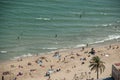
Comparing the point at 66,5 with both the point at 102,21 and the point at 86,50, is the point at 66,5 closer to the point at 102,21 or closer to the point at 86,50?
the point at 102,21

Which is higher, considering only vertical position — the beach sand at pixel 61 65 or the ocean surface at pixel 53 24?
the ocean surface at pixel 53 24

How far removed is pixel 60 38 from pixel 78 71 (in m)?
15.9

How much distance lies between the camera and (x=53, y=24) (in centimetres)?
8494

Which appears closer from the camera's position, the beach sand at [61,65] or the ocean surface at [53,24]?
the beach sand at [61,65]

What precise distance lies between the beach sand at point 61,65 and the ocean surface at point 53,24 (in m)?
2.87

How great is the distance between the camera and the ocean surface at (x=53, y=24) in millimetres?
75312

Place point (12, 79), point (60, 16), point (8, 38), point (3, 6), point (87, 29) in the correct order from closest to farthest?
point (12, 79) → point (8, 38) → point (87, 29) → point (60, 16) → point (3, 6)

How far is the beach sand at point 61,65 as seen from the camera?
62.7 m

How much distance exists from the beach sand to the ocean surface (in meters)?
2.87

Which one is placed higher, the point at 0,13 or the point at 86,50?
the point at 0,13

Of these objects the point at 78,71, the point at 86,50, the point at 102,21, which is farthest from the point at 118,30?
the point at 78,71

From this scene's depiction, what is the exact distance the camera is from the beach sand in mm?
62688

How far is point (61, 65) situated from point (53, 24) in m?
19.7

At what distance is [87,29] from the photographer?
82.9m
